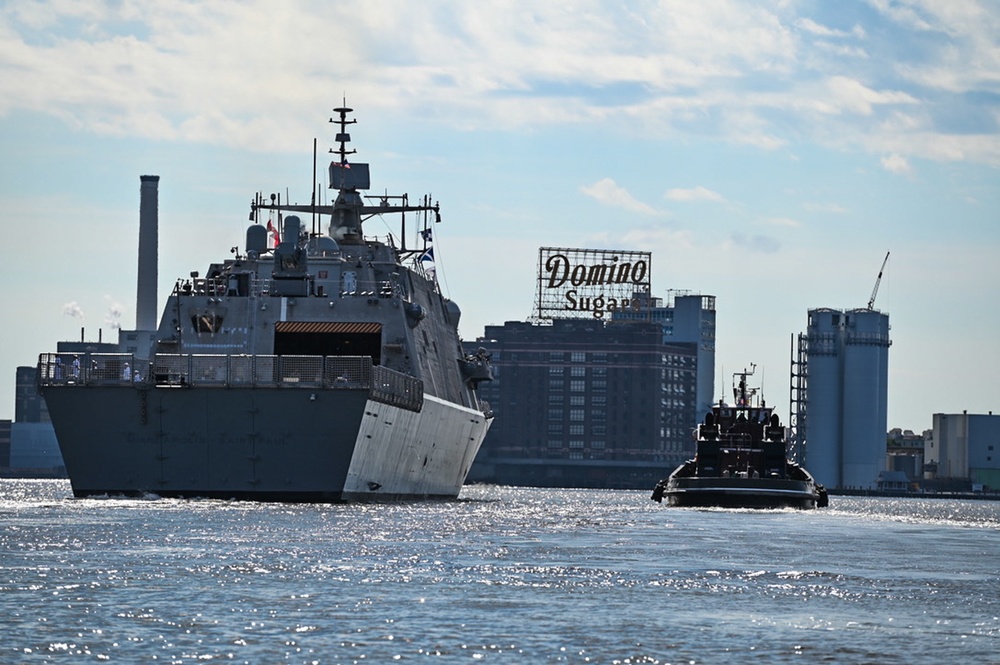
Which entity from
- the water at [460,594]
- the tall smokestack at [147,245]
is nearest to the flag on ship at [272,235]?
the water at [460,594]

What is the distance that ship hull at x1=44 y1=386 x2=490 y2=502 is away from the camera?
5291 centimetres

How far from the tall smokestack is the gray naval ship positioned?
81277 mm

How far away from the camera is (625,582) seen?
103 ft

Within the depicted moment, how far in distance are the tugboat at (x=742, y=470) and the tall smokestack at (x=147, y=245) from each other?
67172mm

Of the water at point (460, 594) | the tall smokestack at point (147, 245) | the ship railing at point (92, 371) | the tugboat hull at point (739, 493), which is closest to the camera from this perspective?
the water at point (460, 594)

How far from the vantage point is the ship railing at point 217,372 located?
53.1 m

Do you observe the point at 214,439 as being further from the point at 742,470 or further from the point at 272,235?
the point at 742,470

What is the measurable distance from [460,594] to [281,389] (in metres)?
24.9

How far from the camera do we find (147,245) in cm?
15338

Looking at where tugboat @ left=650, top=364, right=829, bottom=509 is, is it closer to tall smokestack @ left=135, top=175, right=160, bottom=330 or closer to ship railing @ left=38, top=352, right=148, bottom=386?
ship railing @ left=38, top=352, right=148, bottom=386

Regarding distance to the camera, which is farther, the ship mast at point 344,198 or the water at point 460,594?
the ship mast at point 344,198

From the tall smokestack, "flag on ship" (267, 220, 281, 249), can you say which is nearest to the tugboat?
"flag on ship" (267, 220, 281, 249)

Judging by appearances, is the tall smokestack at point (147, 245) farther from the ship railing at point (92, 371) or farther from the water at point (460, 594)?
the water at point (460, 594)

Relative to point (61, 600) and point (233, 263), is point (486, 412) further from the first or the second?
point (61, 600)
